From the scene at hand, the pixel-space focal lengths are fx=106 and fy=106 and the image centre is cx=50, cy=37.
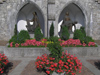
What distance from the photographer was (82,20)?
12898 mm

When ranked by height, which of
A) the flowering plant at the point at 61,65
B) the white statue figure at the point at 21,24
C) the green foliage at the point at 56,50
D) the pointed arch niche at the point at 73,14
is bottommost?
the flowering plant at the point at 61,65

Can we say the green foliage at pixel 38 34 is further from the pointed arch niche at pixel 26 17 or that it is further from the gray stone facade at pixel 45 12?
the pointed arch niche at pixel 26 17

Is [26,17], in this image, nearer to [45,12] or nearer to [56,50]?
[45,12]

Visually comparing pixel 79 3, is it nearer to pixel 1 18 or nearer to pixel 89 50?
pixel 89 50

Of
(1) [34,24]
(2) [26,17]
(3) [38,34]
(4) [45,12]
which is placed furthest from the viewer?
(2) [26,17]

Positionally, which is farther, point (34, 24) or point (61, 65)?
point (34, 24)

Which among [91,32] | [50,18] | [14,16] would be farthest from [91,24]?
[14,16]

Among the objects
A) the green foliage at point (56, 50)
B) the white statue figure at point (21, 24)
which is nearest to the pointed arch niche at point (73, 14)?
the white statue figure at point (21, 24)

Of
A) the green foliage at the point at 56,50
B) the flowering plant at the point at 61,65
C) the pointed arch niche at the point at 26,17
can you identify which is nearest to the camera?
the flowering plant at the point at 61,65

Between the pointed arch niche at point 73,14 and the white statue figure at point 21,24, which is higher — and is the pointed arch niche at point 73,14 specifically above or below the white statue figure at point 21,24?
above

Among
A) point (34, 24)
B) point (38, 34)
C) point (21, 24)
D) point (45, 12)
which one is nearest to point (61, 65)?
point (38, 34)

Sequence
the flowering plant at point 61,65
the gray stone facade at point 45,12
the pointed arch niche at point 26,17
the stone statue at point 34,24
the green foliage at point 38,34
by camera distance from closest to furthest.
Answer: the flowering plant at point 61,65
the green foliage at point 38,34
the gray stone facade at point 45,12
the stone statue at point 34,24
the pointed arch niche at point 26,17

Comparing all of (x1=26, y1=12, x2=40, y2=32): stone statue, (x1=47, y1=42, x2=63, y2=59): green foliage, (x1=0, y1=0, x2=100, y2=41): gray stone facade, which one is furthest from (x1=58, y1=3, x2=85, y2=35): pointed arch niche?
(x1=47, y1=42, x2=63, y2=59): green foliage

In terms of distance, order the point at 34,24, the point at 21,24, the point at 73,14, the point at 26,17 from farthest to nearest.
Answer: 1. the point at 73,14
2. the point at 26,17
3. the point at 21,24
4. the point at 34,24
